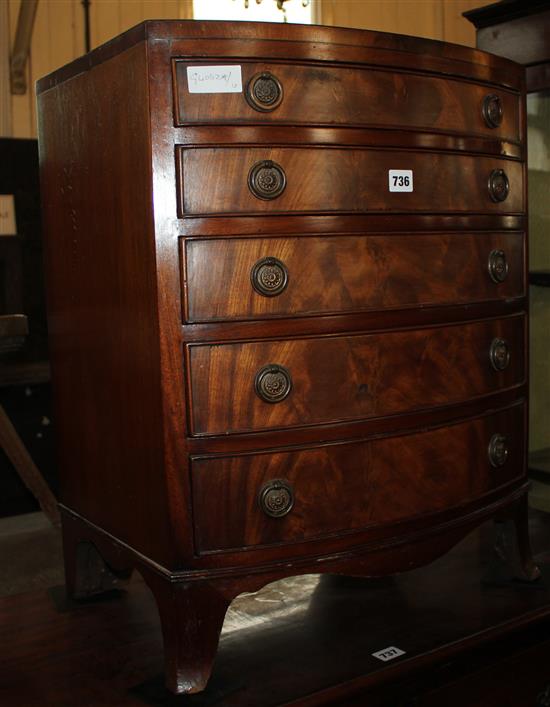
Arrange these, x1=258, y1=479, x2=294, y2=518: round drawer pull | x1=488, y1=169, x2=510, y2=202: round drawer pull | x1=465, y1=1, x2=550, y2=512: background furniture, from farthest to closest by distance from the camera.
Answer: x1=465, y1=1, x2=550, y2=512: background furniture
x1=488, y1=169, x2=510, y2=202: round drawer pull
x1=258, y1=479, x2=294, y2=518: round drawer pull

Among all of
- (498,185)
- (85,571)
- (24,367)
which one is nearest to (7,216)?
(24,367)

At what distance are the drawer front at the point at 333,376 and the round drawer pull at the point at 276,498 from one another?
11 cm

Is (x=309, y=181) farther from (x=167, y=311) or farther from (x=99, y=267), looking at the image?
(x=99, y=267)

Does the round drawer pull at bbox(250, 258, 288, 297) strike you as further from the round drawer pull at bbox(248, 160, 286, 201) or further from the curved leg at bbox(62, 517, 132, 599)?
the curved leg at bbox(62, 517, 132, 599)

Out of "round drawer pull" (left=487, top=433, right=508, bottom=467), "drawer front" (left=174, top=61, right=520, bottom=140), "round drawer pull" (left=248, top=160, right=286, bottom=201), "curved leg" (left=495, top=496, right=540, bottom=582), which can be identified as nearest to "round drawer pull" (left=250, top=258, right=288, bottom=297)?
"round drawer pull" (left=248, top=160, right=286, bottom=201)

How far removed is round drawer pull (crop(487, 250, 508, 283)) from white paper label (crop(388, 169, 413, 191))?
29cm

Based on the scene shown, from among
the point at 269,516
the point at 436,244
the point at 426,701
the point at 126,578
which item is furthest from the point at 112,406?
the point at 426,701

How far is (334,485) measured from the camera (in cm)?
186

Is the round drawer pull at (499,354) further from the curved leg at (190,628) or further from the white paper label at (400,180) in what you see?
the curved leg at (190,628)

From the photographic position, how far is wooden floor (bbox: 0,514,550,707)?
1856mm

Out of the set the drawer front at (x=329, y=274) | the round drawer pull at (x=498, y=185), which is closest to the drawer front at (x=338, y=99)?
the round drawer pull at (x=498, y=185)

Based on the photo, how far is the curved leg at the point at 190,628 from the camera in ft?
5.82

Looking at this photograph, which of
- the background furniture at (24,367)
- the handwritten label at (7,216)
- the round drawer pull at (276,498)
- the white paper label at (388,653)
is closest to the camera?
the round drawer pull at (276,498)

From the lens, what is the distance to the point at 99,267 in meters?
1.96
